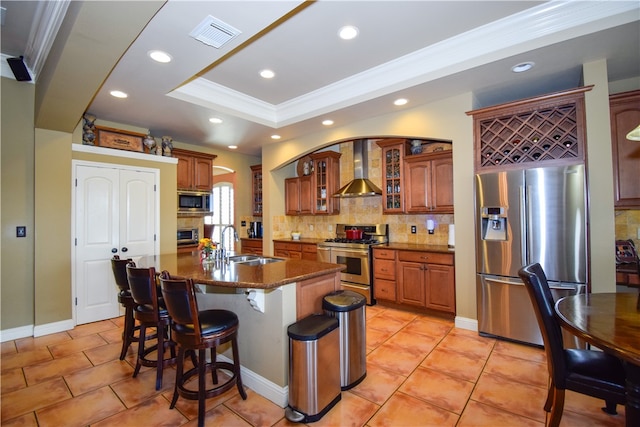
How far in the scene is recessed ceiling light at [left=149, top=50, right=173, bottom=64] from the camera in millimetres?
2609

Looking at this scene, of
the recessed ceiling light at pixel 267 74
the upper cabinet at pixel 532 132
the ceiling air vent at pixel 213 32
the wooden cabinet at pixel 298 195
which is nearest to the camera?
the ceiling air vent at pixel 213 32

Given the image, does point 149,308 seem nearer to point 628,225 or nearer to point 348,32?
point 348,32

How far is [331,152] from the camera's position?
215 inches

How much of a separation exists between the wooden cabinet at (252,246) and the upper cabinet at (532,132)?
439cm

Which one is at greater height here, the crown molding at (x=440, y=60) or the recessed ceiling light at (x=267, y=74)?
the recessed ceiling light at (x=267, y=74)

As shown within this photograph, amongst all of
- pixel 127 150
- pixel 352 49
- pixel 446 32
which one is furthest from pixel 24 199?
pixel 446 32

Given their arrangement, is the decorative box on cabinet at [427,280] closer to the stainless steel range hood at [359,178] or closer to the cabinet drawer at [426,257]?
the cabinet drawer at [426,257]

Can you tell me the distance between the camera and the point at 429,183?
4137 mm

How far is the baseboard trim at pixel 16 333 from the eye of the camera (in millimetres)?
3242

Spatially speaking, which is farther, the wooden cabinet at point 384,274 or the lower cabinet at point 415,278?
the wooden cabinet at point 384,274

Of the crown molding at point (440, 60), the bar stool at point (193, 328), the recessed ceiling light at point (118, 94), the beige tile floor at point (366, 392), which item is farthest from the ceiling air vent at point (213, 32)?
the beige tile floor at point (366, 392)

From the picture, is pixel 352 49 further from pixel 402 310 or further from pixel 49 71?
pixel 402 310

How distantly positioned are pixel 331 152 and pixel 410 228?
195cm

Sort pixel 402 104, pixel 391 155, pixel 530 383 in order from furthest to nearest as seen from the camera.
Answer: pixel 391 155, pixel 402 104, pixel 530 383
